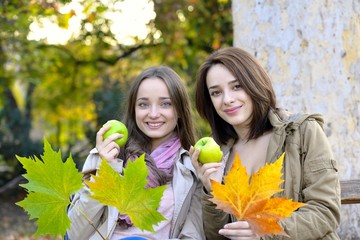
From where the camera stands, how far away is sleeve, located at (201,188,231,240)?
258 cm

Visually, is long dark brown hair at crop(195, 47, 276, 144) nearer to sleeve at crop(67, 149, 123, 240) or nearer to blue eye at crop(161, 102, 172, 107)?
blue eye at crop(161, 102, 172, 107)

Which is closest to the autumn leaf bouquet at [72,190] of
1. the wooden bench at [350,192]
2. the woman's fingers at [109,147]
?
the woman's fingers at [109,147]

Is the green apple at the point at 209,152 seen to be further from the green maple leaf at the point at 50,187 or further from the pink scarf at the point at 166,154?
the green maple leaf at the point at 50,187

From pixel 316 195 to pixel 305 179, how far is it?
95mm

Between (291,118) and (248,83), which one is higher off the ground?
(248,83)

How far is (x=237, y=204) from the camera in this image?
5.61ft

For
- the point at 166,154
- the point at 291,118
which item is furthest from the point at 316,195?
the point at 166,154

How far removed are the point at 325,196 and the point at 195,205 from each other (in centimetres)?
63

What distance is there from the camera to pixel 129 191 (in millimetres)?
1673

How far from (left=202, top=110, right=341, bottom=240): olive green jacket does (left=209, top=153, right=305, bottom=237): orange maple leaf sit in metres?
0.69

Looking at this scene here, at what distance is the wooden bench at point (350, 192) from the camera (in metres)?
2.90

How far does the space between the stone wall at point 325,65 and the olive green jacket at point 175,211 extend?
3.41ft

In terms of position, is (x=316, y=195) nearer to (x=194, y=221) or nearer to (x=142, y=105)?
(x=194, y=221)

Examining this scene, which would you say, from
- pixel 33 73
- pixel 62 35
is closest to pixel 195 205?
pixel 62 35
